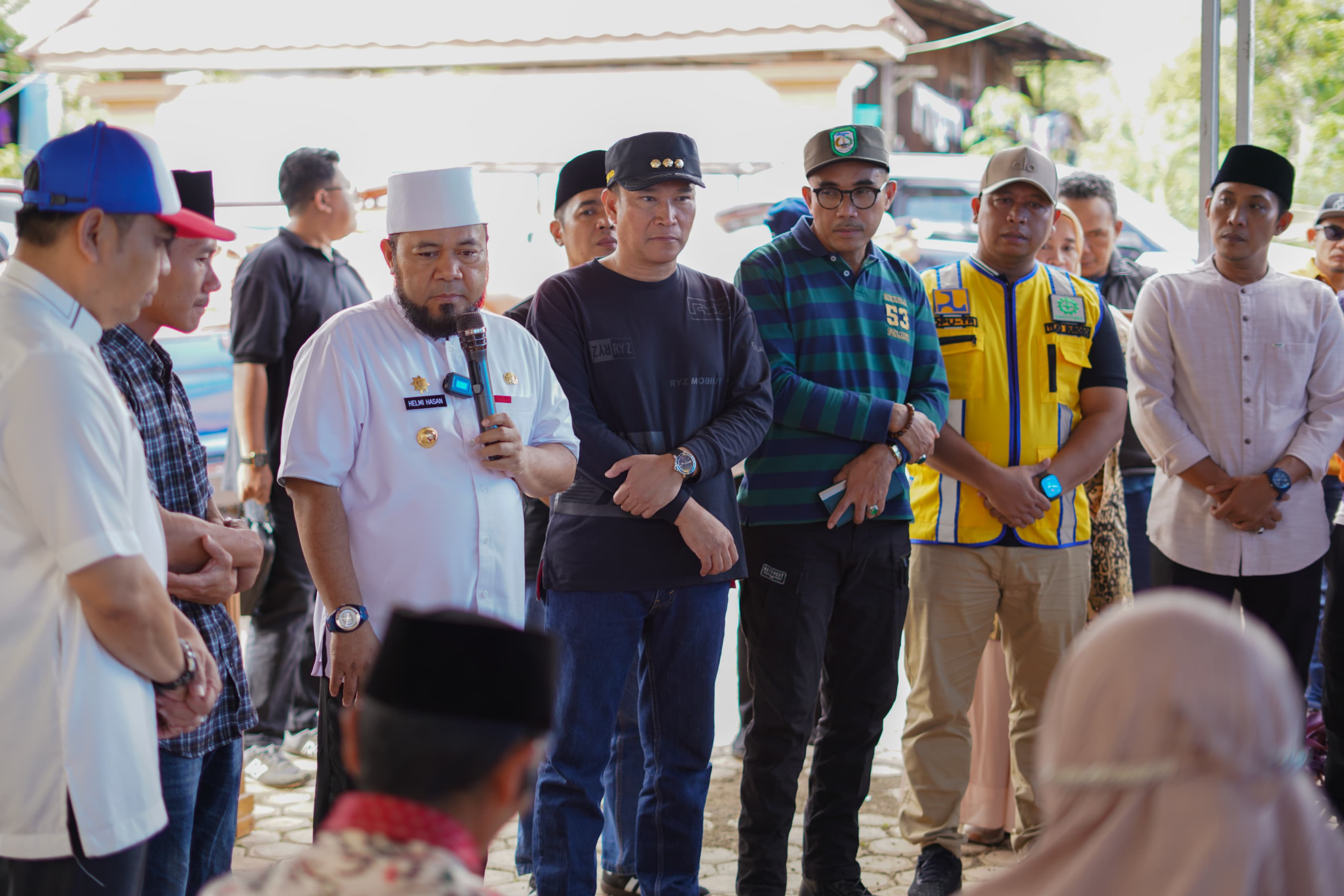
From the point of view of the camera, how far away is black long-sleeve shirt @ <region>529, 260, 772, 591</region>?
298 cm

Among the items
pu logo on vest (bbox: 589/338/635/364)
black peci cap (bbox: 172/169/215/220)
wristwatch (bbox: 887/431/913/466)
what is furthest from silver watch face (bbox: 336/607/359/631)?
wristwatch (bbox: 887/431/913/466)

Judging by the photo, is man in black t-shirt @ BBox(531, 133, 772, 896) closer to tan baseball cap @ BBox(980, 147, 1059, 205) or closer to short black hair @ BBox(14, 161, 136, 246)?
tan baseball cap @ BBox(980, 147, 1059, 205)

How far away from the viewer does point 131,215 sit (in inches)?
72.3

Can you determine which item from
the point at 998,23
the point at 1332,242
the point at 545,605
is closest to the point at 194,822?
the point at 545,605

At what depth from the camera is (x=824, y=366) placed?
3316 mm

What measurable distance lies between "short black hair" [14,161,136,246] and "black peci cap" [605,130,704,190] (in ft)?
4.76

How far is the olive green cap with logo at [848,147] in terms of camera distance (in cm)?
337

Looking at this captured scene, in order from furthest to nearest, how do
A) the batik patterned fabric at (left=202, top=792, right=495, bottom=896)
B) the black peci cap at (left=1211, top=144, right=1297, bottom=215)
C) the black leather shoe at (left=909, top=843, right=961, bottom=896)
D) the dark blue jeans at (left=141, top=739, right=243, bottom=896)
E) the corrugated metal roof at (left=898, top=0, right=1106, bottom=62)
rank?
1. the corrugated metal roof at (left=898, top=0, right=1106, bottom=62)
2. the black peci cap at (left=1211, top=144, right=1297, bottom=215)
3. the black leather shoe at (left=909, top=843, right=961, bottom=896)
4. the dark blue jeans at (left=141, top=739, right=243, bottom=896)
5. the batik patterned fabric at (left=202, top=792, right=495, bottom=896)

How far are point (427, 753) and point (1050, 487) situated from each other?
8.52 feet

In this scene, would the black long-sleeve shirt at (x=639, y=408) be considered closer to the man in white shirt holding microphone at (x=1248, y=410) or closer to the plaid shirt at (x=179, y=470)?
the plaid shirt at (x=179, y=470)

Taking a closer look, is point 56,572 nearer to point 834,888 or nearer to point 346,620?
point 346,620

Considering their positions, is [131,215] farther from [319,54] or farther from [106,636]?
[319,54]

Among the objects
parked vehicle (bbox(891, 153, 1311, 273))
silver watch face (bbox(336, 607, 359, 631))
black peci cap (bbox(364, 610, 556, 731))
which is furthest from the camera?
parked vehicle (bbox(891, 153, 1311, 273))

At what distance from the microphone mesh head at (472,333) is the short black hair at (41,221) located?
2.69 ft
